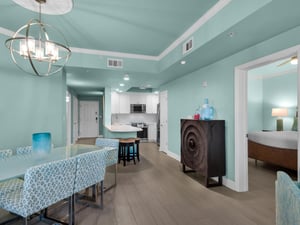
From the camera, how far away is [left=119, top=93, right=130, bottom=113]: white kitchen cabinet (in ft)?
26.8

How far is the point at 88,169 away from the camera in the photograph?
Answer: 2098mm

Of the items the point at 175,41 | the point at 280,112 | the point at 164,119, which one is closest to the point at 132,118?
the point at 164,119

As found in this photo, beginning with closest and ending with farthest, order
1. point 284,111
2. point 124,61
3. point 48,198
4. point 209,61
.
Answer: point 48,198 → point 209,61 → point 124,61 → point 284,111

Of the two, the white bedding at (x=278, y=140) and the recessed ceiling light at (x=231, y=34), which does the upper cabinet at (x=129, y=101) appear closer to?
the white bedding at (x=278, y=140)

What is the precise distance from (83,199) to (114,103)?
565 centimetres

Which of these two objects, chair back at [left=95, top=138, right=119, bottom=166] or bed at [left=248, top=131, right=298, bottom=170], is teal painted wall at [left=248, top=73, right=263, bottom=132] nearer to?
bed at [left=248, top=131, right=298, bottom=170]

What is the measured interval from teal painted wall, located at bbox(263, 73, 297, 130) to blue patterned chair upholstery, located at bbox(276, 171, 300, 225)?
18.2 feet

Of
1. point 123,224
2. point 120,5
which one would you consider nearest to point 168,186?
point 123,224

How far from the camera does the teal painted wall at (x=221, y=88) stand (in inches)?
94.6

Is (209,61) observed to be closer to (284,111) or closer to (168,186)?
(168,186)

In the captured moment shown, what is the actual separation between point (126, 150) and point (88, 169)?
2847mm

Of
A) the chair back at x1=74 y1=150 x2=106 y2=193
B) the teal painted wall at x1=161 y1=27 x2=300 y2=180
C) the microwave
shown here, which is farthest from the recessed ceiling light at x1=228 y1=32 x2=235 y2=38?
the microwave

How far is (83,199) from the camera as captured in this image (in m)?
2.67

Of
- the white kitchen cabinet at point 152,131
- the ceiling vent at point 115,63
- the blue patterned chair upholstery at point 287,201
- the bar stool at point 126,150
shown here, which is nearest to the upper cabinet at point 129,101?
the white kitchen cabinet at point 152,131
